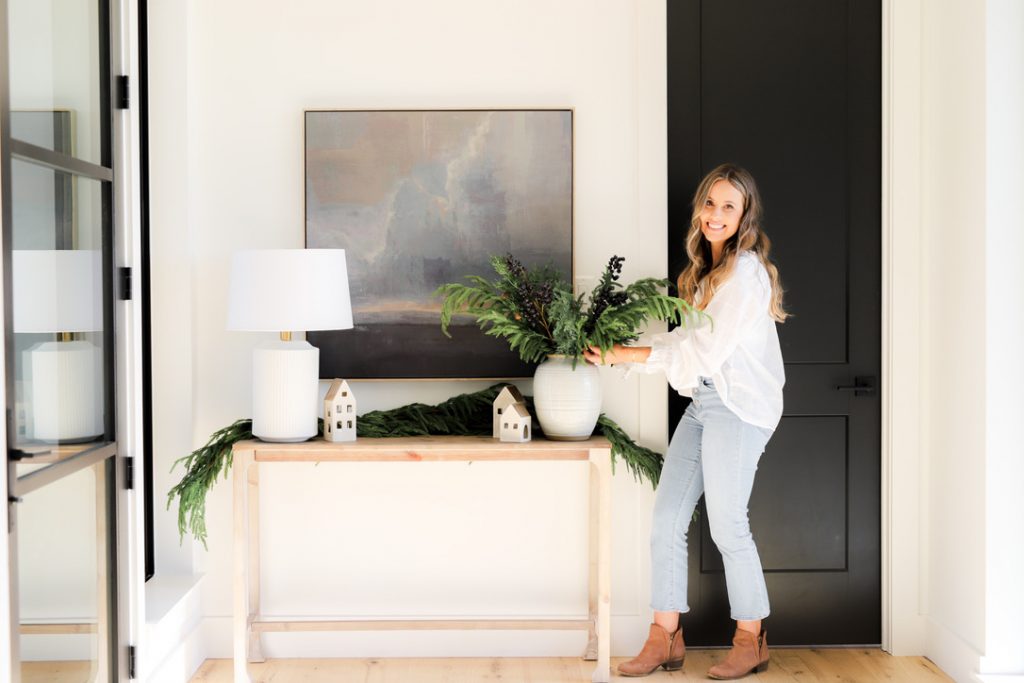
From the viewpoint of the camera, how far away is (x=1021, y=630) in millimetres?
2895

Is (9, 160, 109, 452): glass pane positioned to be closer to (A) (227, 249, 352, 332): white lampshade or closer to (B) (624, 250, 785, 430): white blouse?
(A) (227, 249, 352, 332): white lampshade

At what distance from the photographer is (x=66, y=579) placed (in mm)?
2320

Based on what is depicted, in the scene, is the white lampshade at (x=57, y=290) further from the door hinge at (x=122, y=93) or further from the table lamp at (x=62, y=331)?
the door hinge at (x=122, y=93)

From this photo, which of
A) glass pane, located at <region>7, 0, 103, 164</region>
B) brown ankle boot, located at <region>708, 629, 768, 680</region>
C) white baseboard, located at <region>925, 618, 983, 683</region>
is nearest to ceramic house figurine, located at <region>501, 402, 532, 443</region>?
brown ankle boot, located at <region>708, 629, 768, 680</region>

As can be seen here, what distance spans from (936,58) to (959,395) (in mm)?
1210

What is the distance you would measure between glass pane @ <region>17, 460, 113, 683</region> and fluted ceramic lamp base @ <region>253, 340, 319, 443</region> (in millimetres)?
512

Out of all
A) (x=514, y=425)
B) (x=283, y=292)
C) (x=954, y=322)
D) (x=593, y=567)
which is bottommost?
(x=593, y=567)

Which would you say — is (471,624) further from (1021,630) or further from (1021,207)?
(1021,207)

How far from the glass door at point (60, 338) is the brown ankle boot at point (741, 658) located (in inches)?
76.6

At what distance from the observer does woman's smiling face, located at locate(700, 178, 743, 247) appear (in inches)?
115

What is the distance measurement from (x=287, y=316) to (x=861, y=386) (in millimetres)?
2101

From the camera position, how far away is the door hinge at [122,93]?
2592 millimetres

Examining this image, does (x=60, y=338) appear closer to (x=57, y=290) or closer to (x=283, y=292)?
(x=57, y=290)

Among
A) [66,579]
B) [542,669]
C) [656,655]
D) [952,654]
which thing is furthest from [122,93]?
[952,654]
